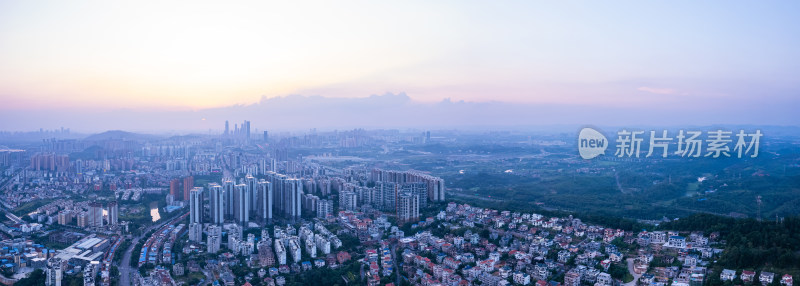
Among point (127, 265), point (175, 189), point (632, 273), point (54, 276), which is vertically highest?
point (632, 273)

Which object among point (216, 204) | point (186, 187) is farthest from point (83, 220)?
point (186, 187)

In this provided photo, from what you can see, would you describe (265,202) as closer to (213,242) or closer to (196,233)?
(196,233)

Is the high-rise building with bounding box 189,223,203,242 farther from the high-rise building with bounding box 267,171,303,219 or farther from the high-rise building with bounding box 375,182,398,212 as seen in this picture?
the high-rise building with bounding box 375,182,398,212

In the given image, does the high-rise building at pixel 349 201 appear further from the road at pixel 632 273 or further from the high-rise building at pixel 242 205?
the road at pixel 632 273

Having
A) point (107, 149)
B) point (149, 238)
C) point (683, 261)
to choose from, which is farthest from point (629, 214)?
point (107, 149)

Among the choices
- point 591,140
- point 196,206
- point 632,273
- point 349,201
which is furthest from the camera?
point 591,140

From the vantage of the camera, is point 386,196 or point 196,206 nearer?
point 196,206

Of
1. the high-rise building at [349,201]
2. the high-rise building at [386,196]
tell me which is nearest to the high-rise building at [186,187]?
the high-rise building at [349,201]
